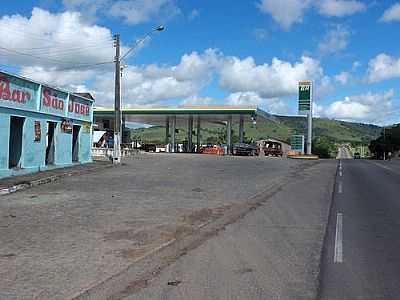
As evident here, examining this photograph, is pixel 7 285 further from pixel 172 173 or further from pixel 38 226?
pixel 172 173

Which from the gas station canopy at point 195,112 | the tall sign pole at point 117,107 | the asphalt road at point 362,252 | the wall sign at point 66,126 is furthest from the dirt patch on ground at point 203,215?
the gas station canopy at point 195,112

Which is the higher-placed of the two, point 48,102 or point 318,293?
point 48,102

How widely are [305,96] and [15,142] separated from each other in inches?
2021

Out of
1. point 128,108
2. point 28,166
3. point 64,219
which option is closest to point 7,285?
point 64,219

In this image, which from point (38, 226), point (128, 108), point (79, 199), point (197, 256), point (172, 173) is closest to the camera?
point (197, 256)

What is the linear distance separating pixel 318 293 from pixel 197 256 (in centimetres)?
257

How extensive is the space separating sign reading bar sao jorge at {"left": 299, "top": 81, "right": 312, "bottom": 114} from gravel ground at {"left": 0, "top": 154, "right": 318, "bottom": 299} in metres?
48.0

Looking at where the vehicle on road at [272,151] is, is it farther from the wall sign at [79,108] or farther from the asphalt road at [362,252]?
the asphalt road at [362,252]

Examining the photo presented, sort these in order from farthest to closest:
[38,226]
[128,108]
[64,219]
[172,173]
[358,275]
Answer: [128,108] → [172,173] → [64,219] → [38,226] → [358,275]

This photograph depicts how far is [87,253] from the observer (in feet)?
28.1

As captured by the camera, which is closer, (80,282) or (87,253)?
(80,282)

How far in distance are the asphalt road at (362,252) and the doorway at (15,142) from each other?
13.2 m

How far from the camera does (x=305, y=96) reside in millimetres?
68625

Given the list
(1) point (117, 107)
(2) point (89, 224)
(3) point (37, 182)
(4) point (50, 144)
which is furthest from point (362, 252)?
(1) point (117, 107)
